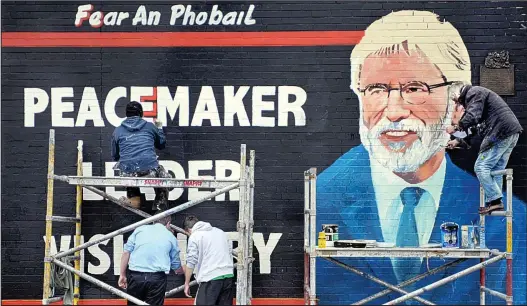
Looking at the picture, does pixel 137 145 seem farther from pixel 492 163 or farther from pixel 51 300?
pixel 492 163

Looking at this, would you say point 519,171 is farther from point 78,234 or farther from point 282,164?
point 78,234

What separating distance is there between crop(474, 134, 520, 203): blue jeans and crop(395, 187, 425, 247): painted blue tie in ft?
3.71

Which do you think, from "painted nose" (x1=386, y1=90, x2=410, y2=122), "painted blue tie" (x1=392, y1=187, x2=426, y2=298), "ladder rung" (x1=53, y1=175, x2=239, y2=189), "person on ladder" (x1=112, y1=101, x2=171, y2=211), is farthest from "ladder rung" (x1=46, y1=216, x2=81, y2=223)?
"painted nose" (x1=386, y1=90, x2=410, y2=122)

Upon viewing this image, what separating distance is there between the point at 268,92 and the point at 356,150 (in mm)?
1479

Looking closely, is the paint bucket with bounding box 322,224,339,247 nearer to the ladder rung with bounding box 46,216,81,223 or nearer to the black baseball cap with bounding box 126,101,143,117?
the black baseball cap with bounding box 126,101,143,117

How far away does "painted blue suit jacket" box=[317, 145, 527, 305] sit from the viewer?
43.1 feet

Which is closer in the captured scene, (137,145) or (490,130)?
(137,145)

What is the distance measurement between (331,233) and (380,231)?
1.26 m

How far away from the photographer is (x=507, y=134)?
12219mm

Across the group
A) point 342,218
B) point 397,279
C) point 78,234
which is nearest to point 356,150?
point 342,218

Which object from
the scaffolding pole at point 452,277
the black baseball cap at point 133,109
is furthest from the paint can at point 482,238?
the black baseball cap at point 133,109

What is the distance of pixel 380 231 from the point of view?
1320 cm

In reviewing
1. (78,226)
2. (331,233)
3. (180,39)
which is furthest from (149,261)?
(180,39)

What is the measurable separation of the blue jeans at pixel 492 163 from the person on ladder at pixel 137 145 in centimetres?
409
